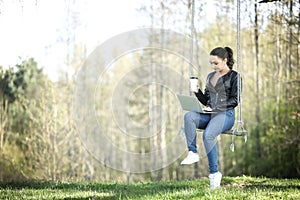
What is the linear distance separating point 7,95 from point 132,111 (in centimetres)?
511

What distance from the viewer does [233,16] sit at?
12250mm

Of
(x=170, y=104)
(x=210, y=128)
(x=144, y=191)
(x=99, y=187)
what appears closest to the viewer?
(x=210, y=128)

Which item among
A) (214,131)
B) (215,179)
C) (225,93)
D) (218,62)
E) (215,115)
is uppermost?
(218,62)

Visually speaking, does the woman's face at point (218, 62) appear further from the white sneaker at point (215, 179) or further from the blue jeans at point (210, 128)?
the white sneaker at point (215, 179)

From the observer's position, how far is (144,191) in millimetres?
5125

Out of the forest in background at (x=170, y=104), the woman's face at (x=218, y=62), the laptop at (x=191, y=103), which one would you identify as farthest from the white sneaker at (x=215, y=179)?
the forest in background at (x=170, y=104)

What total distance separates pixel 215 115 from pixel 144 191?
47.2 inches

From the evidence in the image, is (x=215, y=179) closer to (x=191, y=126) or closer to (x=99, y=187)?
(x=191, y=126)

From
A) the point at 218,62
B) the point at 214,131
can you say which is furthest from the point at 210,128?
the point at 218,62

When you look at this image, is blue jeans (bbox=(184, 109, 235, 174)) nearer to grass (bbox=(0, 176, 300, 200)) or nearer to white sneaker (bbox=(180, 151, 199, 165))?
white sneaker (bbox=(180, 151, 199, 165))

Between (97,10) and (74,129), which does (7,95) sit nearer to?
(74,129)

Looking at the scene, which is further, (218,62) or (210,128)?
(218,62)

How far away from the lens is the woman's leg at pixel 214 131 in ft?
15.2

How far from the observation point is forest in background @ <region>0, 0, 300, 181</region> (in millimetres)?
11031
